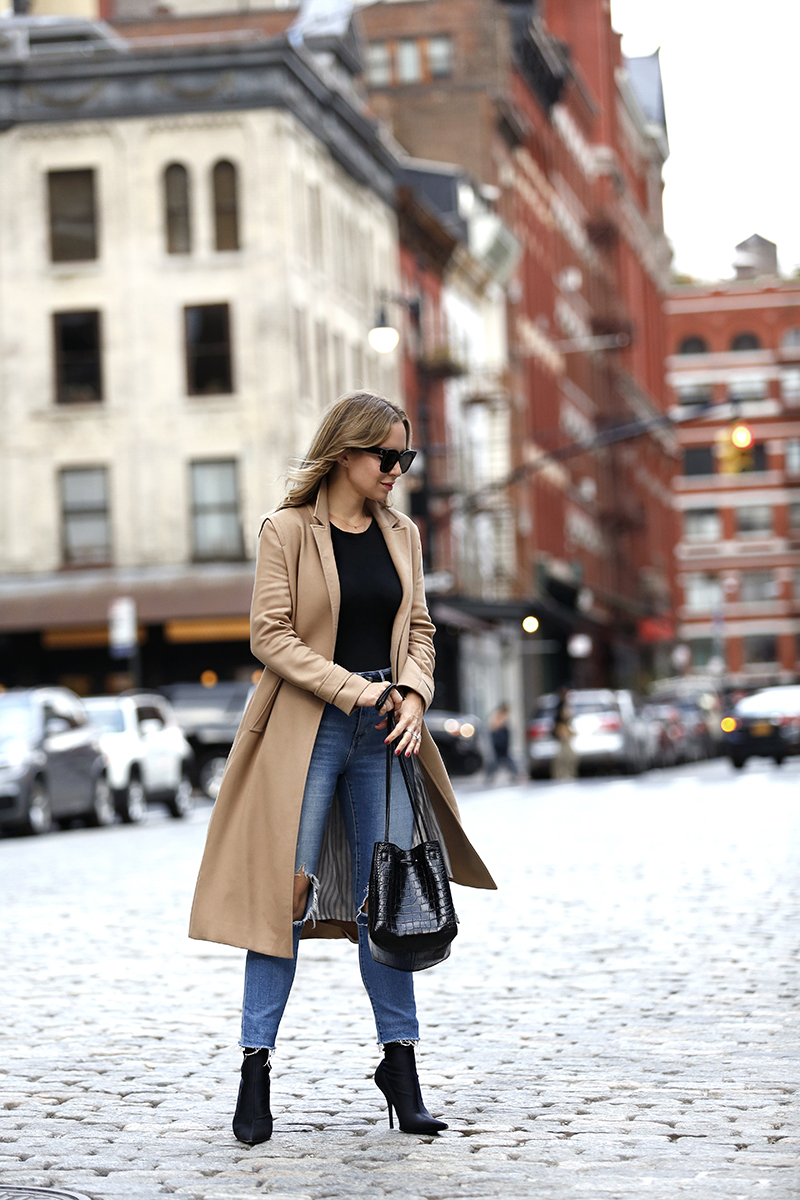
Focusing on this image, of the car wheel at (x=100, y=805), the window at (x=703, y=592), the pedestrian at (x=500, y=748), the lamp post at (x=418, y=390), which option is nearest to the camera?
the car wheel at (x=100, y=805)

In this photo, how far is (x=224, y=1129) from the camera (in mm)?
6195

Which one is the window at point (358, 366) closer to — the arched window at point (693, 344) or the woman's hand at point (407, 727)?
the woman's hand at point (407, 727)

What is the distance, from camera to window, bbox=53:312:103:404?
42875 millimetres

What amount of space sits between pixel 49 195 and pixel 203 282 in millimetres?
3475

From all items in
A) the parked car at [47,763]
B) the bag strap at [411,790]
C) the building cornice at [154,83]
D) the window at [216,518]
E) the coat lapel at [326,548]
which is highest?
the building cornice at [154,83]

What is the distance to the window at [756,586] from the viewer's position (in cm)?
11744

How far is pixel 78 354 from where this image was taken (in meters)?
42.9

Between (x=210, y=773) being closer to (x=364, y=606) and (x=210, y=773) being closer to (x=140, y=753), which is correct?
(x=140, y=753)

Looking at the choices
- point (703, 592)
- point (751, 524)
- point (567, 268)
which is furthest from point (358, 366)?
point (751, 524)

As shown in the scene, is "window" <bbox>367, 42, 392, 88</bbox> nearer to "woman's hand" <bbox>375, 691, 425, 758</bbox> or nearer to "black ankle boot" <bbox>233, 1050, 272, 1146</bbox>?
"woman's hand" <bbox>375, 691, 425, 758</bbox>

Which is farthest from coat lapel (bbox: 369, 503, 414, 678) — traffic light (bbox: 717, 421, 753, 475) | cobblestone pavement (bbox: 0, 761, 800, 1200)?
traffic light (bbox: 717, 421, 753, 475)

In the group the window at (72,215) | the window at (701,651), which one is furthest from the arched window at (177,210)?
the window at (701,651)

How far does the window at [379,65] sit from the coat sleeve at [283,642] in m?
56.8

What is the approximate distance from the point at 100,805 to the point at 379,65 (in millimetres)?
39627
